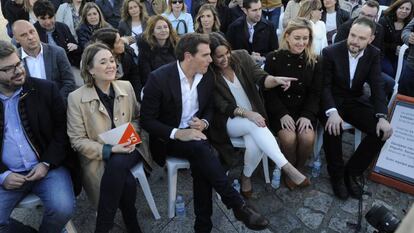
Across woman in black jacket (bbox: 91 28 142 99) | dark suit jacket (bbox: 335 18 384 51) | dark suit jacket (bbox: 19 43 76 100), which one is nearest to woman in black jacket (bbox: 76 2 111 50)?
woman in black jacket (bbox: 91 28 142 99)

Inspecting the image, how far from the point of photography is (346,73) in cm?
354

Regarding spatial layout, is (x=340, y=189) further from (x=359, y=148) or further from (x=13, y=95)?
(x=13, y=95)

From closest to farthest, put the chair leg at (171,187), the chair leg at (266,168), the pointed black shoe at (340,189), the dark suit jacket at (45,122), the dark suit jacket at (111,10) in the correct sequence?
the dark suit jacket at (45,122) < the chair leg at (171,187) < the pointed black shoe at (340,189) < the chair leg at (266,168) < the dark suit jacket at (111,10)

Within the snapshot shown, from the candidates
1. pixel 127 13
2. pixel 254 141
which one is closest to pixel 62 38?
pixel 127 13

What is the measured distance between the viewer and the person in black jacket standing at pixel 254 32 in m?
4.82

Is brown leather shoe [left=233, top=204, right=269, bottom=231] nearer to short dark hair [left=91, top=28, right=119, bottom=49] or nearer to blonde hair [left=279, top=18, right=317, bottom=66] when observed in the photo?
blonde hair [left=279, top=18, right=317, bottom=66]

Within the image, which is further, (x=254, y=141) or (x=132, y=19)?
(x=132, y=19)

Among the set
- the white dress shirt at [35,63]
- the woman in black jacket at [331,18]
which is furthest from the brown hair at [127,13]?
the woman in black jacket at [331,18]

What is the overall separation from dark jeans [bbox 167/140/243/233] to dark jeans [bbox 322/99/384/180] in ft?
3.93

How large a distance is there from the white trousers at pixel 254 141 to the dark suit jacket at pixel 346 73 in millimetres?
798

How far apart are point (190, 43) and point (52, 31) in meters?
2.42

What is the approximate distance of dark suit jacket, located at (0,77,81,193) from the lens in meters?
2.65

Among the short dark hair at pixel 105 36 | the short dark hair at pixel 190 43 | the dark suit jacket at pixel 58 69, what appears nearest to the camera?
the short dark hair at pixel 190 43

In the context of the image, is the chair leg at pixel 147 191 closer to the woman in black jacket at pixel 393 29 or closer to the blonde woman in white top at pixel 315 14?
the blonde woman in white top at pixel 315 14
